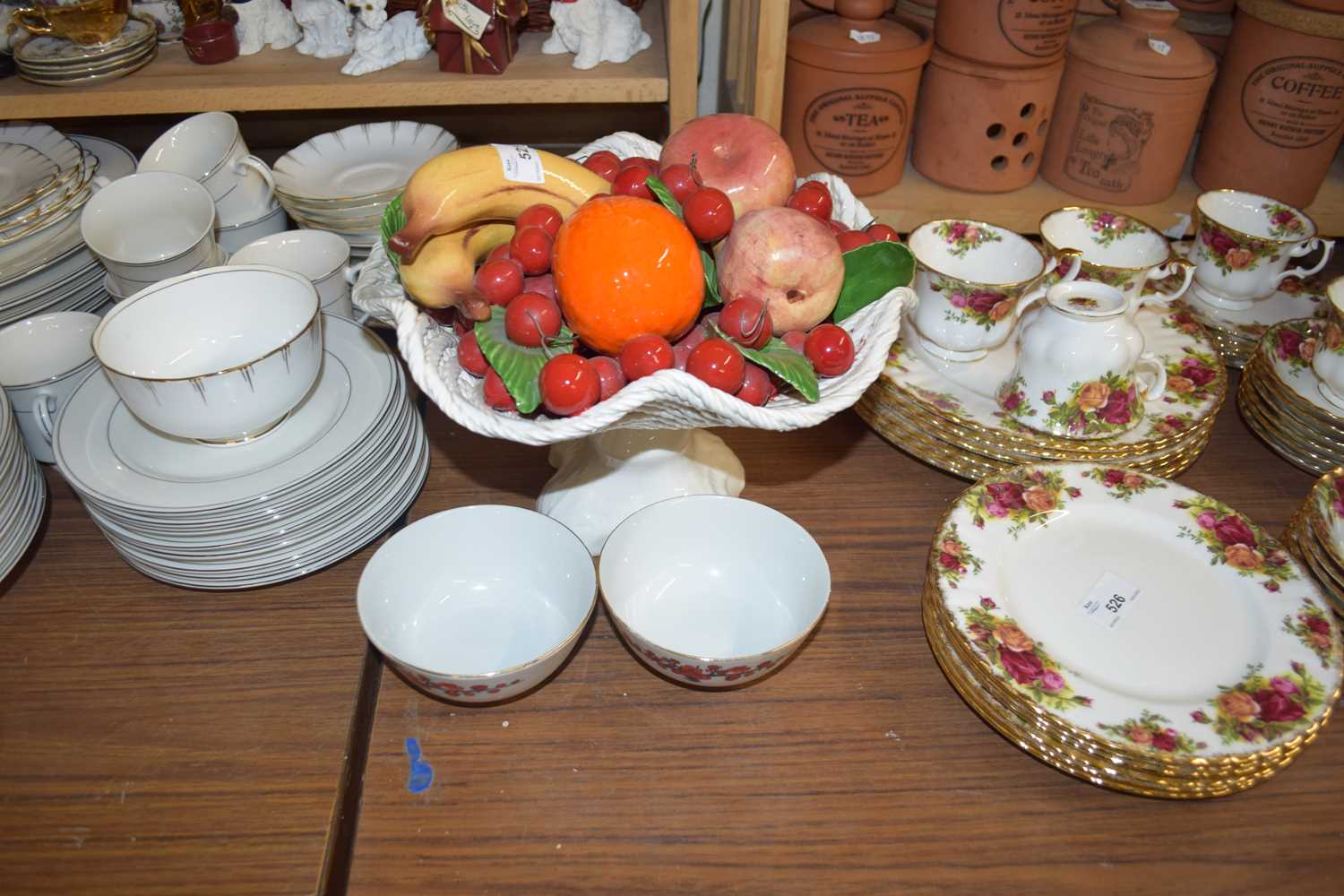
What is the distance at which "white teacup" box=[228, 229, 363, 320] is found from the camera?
961 millimetres

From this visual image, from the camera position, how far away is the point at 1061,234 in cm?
97

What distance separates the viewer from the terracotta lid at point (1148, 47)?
1019 mm

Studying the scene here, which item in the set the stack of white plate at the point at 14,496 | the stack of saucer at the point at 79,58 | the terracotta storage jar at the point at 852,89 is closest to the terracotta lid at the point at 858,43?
the terracotta storage jar at the point at 852,89

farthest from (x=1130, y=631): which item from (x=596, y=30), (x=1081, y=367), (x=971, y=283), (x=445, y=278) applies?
(x=596, y=30)

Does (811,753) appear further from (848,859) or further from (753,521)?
(753,521)

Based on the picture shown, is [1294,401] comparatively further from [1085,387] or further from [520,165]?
[520,165]

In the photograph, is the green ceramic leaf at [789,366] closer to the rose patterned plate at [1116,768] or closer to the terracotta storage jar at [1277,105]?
the rose patterned plate at [1116,768]

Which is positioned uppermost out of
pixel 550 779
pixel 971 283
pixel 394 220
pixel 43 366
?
pixel 394 220

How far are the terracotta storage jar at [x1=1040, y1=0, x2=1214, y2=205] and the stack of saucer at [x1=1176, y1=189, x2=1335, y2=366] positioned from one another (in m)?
0.11

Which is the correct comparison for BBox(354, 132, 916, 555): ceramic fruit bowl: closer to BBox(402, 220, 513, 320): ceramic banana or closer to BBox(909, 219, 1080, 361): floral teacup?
BBox(402, 220, 513, 320): ceramic banana

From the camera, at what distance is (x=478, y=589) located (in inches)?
29.4

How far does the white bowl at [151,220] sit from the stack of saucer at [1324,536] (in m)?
1.05

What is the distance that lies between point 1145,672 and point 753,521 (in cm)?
31

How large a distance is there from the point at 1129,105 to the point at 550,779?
3.25 feet
